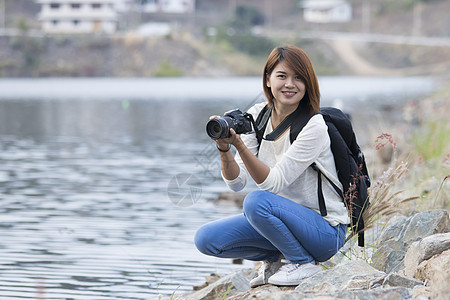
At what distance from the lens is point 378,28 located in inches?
3802


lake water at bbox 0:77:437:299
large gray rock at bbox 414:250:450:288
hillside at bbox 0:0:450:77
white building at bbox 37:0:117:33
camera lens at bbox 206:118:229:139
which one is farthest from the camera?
white building at bbox 37:0:117:33

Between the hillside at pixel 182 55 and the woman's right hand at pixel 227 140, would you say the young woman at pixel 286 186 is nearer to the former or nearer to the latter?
the woman's right hand at pixel 227 140

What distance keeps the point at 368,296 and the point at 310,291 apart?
35cm

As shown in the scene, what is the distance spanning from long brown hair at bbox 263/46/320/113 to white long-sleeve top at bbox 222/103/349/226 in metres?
0.10

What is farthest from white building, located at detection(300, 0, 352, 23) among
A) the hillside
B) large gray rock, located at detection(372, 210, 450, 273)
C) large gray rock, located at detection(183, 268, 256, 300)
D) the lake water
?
large gray rock, located at detection(183, 268, 256, 300)

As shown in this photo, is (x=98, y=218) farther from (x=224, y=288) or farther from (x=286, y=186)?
(x=286, y=186)

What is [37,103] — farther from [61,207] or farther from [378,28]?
[378,28]

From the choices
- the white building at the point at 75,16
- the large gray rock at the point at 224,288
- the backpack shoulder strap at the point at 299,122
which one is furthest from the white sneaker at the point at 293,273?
the white building at the point at 75,16

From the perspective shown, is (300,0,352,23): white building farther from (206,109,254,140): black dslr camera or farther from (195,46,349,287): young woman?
(206,109,254,140): black dslr camera

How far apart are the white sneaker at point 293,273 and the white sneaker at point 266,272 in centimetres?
16

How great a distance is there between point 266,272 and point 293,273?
0.87 ft

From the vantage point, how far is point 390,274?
338 centimetres

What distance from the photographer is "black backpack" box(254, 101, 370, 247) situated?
374 centimetres

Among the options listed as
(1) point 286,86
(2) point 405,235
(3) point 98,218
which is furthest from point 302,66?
(3) point 98,218
